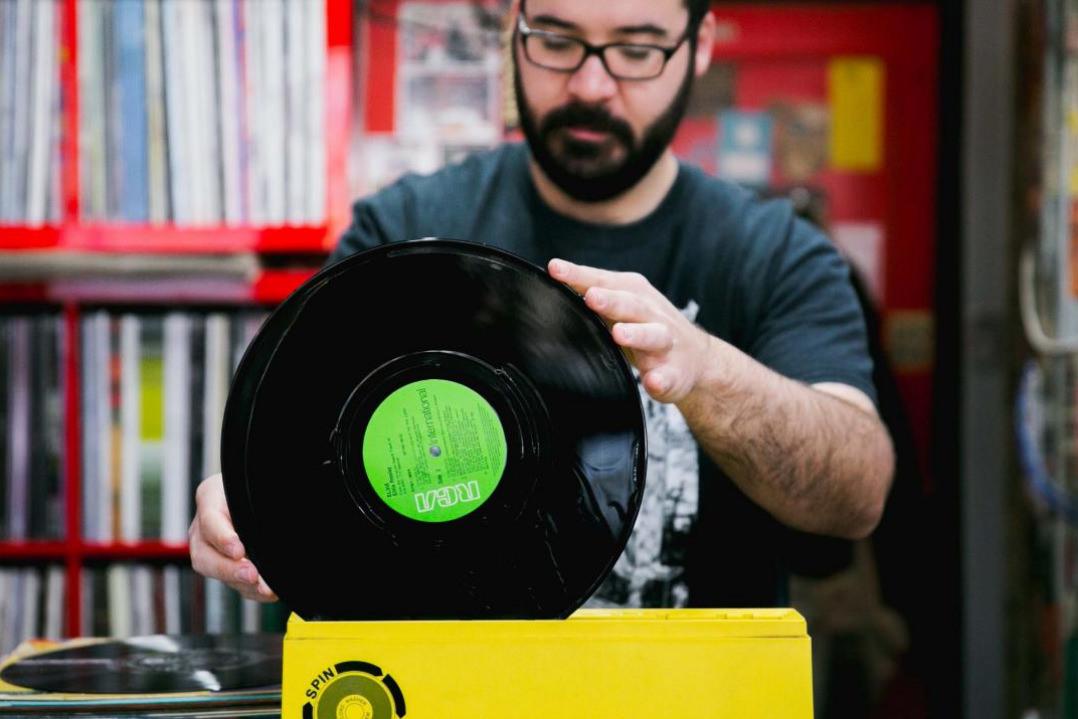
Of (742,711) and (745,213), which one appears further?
(745,213)

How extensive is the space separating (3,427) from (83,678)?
1.37 metres

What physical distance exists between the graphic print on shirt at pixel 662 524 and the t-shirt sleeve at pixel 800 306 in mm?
130

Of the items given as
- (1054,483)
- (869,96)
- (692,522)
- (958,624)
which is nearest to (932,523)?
(958,624)

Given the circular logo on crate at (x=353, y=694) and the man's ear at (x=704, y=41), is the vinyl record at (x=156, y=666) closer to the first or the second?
the circular logo on crate at (x=353, y=694)

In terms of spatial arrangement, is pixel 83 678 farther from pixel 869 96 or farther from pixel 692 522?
pixel 869 96

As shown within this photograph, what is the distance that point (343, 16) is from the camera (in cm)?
191

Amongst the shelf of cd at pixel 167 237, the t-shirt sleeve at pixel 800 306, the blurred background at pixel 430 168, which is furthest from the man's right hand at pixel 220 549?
the shelf of cd at pixel 167 237

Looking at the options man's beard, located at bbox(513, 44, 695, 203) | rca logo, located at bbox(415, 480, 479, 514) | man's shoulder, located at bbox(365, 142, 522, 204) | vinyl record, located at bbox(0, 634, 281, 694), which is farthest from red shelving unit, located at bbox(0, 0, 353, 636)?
rca logo, located at bbox(415, 480, 479, 514)

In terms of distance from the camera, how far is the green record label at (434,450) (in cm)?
64

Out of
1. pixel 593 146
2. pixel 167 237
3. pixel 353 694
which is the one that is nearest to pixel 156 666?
pixel 353 694

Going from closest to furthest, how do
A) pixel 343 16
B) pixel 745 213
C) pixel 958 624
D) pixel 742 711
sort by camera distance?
pixel 742 711 → pixel 745 213 → pixel 343 16 → pixel 958 624

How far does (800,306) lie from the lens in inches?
47.3

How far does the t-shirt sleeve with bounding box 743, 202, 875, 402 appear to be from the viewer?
1146 mm

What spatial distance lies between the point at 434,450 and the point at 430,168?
1.87 meters
